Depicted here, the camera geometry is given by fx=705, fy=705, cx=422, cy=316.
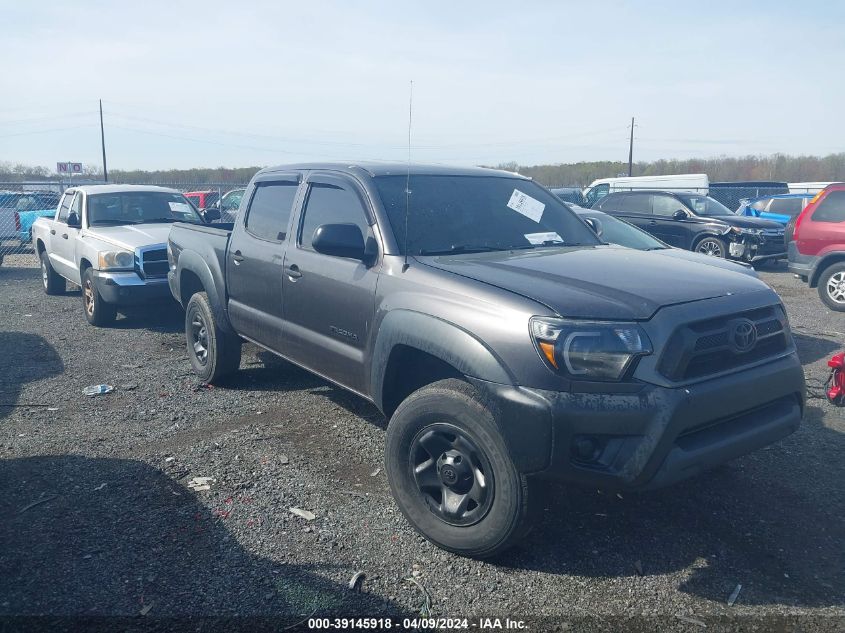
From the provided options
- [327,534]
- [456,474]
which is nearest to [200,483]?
[327,534]

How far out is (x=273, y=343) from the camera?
516 centimetres

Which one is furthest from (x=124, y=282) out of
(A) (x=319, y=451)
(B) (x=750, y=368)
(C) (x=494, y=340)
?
(B) (x=750, y=368)

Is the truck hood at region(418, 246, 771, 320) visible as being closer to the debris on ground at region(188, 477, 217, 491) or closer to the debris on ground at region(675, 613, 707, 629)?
the debris on ground at region(675, 613, 707, 629)

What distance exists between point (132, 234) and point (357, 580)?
7.17m

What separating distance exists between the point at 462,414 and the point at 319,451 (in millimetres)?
1856

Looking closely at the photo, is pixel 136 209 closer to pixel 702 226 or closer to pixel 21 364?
pixel 21 364

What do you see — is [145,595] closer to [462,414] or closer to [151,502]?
[151,502]

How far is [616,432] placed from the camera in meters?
2.98

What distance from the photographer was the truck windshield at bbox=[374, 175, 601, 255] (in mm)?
4250

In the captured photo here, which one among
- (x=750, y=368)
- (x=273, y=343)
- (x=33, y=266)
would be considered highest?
(x=750, y=368)

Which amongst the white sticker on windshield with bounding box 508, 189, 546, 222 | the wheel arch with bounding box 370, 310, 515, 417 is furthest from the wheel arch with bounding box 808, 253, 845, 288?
the wheel arch with bounding box 370, 310, 515, 417

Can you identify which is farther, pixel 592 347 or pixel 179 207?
pixel 179 207

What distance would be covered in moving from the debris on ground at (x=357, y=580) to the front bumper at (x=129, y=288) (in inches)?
245

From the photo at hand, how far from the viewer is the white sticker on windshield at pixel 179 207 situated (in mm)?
10188
